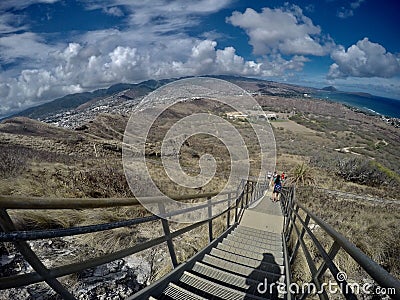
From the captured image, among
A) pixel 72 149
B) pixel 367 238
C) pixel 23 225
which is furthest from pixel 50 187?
Answer: pixel 72 149

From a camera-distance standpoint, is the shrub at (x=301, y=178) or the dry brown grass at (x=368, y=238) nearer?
the dry brown grass at (x=368, y=238)

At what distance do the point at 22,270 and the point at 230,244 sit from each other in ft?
11.5

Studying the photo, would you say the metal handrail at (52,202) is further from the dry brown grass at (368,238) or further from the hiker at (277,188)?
the hiker at (277,188)

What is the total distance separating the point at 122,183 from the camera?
7852 mm

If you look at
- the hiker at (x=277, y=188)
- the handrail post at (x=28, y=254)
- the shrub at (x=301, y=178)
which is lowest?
the shrub at (x=301, y=178)

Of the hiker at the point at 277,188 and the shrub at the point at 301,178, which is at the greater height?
the hiker at the point at 277,188

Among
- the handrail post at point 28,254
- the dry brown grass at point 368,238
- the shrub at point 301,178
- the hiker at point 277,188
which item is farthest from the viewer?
the shrub at point 301,178

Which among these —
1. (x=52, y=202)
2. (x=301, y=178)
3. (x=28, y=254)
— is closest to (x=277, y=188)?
(x=301, y=178)

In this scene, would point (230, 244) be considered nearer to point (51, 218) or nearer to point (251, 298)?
point (251, 298)

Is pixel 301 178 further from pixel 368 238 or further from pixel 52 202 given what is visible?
pixel 52 202

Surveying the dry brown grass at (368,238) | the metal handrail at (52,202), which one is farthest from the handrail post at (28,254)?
the dry brown grass at (368,238)

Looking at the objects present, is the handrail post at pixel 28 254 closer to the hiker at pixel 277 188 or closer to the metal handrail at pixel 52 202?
the metal handrail at pixel 52 202

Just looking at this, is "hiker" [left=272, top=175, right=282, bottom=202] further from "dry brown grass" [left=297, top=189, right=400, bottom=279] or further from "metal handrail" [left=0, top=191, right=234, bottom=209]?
"metal handrail" [left=0, top=191, right=234, bottom=209]

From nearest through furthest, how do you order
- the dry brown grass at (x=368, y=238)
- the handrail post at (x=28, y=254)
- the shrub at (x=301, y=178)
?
the handrail post at (x=28, y=254)
the dry brown grass at (x=368, y=238)
the shrub at (x=301, y=178)
